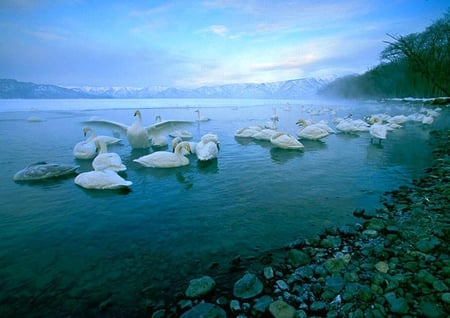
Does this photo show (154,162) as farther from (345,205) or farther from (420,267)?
(420,267)

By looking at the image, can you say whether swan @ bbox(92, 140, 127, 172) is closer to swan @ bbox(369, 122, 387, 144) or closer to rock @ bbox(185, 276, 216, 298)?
rock @ bbox(185, 276, 216, 298)

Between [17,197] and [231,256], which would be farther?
[17,197]

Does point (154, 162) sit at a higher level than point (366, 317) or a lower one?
higher

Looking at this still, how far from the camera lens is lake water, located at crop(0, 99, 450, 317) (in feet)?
11.3

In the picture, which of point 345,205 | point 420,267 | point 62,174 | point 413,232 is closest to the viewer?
point 420,267

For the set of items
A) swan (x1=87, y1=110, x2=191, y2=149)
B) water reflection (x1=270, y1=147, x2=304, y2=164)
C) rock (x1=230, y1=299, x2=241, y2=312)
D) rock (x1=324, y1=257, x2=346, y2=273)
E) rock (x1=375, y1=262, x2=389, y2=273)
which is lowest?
rock (x1=230, y1=299, x2=241, y2=312)

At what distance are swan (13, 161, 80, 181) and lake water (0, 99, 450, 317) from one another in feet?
1.01

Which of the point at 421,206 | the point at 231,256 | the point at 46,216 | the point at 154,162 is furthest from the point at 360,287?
the point at 154,162

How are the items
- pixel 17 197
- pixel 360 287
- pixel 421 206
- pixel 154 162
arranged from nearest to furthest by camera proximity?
1. pixel 360 287
2. pixel 421 206
3. pixel 17 197
4. pixel 154 162

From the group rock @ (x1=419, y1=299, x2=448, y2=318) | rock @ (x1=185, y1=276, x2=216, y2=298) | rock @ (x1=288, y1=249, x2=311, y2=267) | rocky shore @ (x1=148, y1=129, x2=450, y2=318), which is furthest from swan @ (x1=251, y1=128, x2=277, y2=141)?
rock @ (x1=419, y1=299, x2=448, y2=318)

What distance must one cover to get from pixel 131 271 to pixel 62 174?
582cm

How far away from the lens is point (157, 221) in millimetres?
5262

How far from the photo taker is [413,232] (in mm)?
4367

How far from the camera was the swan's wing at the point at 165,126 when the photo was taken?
11773 millimetres
